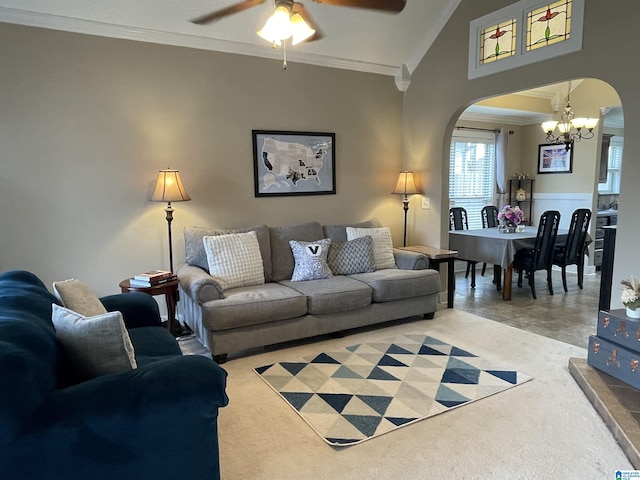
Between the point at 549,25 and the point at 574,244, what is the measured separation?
2.94 meters

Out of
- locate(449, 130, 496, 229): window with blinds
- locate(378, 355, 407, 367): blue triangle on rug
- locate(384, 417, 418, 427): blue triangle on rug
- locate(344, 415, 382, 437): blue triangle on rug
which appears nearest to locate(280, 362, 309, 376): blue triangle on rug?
locate(378, 355, 407, 367): blue triangle on rug

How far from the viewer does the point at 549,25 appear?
346 cm

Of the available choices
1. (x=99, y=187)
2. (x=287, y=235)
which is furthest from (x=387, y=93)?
(x=99, y=187)

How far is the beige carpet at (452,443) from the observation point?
6.52 feet

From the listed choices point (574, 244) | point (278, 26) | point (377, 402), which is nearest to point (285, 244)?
point (377, 402)

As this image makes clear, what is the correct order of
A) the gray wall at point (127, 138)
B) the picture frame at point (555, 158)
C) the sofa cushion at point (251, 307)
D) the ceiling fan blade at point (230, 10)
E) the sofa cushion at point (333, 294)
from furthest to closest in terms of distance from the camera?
the picture frame at point (555, 158)
the sofa cushion at point (333, 294)
the gray wall at point (127, 138)
the sofa cushion at point (251, 307)
the ceiling fan blade at point (230, 10)

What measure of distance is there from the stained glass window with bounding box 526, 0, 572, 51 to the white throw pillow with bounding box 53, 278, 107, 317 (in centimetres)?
389

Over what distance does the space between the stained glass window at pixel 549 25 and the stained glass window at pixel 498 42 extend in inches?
6.8

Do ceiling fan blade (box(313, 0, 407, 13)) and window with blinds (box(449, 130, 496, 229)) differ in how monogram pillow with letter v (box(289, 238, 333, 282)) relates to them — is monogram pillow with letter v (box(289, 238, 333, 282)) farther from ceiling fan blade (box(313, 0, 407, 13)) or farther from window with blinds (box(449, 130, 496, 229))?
window with blinds (box(449, 130, 496, 229))

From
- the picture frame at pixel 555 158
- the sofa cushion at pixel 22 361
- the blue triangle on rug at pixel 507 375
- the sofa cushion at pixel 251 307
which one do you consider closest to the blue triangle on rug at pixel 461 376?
the blue triangle on rug at pixel 507 375

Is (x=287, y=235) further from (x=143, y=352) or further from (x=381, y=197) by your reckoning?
(x=143, y=352)

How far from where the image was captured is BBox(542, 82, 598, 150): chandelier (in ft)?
17.9

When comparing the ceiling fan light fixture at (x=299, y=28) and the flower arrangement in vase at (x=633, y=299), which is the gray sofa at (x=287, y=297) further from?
the ceiling fan light fixture at (x=299, y=28)

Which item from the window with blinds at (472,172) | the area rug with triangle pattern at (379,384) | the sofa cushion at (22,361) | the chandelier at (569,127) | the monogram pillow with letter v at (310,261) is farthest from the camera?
the window with blinds at (472,172)
